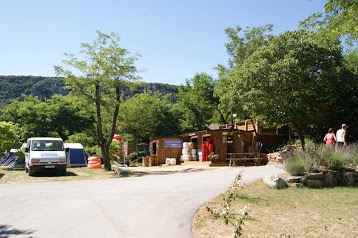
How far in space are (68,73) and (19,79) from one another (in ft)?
307

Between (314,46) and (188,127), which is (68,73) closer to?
(314,46)

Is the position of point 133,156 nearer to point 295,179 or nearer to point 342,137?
point 342,137

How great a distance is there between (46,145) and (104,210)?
39.0 ft

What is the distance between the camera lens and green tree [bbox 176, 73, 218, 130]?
1746 inches

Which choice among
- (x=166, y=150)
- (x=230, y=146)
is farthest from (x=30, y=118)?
(x=230, y=146)

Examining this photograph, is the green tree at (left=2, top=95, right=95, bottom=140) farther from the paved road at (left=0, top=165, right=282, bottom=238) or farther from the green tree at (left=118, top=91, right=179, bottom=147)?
the paved road at (left=0, top=165, right=282, bottom=238)

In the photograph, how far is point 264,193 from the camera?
10586mm

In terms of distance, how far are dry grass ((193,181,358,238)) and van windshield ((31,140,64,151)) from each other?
11877 millimetres

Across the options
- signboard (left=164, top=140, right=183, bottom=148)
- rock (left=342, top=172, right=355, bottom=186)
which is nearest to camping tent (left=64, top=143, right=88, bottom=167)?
signboard (left=164, top=140, right=183, bottom=148)

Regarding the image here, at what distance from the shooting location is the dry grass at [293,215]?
653 centimetres

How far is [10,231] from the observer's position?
6.42 meters

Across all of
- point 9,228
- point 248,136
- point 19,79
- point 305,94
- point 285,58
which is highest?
point 19,79

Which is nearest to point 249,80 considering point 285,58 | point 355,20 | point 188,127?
point 285,58

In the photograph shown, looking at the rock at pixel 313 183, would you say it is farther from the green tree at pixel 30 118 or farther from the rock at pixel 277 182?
the green tree at pixel 30 118
